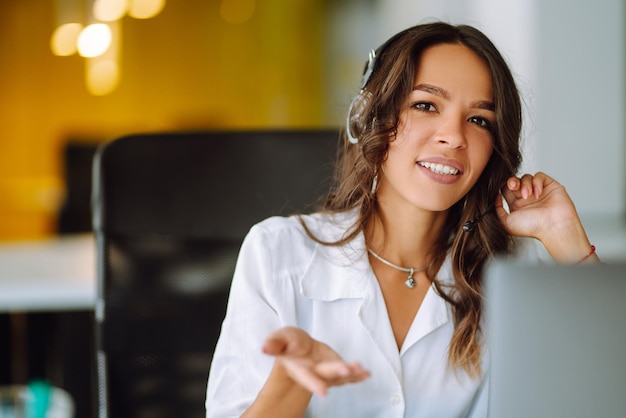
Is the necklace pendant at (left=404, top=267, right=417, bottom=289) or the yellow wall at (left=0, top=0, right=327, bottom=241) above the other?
the necklace pendant at (left=404, top=267, right=417, bottom=289)

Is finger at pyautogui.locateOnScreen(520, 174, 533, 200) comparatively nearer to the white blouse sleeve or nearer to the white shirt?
the white shirt

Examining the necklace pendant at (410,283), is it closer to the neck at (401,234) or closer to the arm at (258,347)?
the neck at (401,234)

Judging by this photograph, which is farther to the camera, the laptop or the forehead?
the forehead

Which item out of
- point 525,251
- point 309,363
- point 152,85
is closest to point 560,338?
point 309,363

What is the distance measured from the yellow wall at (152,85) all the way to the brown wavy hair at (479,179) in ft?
16.5

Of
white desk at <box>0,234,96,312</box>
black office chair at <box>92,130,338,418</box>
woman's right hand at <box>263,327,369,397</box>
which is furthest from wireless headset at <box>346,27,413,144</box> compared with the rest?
white desk at <box>0,234,96,312</box>

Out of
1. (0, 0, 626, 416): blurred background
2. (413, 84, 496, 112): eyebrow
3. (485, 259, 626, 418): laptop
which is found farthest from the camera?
(0, 0, 626, 416): blurred background

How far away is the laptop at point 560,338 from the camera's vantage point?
0.64m

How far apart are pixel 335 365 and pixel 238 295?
0.46 metres

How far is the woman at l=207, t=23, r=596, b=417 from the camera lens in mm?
1277

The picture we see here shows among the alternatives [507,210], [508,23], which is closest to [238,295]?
[507,210]

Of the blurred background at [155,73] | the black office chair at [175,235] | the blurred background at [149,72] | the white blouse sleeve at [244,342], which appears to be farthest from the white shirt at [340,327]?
the blurred background at [155,73]

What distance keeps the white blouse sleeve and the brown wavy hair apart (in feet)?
0.52

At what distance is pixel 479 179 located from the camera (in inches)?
57.3
